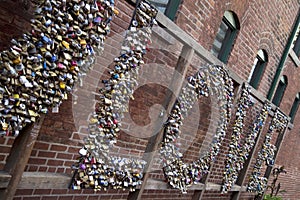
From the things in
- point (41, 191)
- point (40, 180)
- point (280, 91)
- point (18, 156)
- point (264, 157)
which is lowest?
point (41, 191)

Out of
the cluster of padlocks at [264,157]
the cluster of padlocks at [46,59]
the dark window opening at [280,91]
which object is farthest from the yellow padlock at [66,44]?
the dark window opening at [280,91]

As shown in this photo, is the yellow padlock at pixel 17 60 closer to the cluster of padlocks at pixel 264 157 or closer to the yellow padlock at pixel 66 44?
the yellow padlock at pixel 66 44

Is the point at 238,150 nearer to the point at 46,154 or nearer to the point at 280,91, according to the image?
the point at 280,91

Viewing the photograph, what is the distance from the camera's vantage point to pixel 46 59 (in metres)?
2.49

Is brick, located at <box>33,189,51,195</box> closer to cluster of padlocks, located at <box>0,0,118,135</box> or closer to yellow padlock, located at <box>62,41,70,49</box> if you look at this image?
cluster of padlocks, located at <box>0,0,118,135</box>

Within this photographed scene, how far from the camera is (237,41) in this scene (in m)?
5.81

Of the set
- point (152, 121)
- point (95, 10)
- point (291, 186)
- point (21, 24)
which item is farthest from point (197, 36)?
point (291, 186)

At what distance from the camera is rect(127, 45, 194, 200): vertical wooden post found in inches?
157

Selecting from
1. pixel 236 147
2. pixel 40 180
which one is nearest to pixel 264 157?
pixel 236 147

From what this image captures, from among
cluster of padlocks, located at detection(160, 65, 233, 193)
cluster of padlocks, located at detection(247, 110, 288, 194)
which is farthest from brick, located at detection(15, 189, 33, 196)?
cluster of padlocks, located at detection(247, 110, 288, 194)

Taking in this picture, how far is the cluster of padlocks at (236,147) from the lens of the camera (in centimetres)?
603

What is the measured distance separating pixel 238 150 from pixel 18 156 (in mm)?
4722

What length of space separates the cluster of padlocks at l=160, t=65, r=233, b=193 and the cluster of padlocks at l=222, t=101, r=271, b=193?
0.82 metres

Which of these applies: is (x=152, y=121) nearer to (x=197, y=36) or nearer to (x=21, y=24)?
(x=197, y=36)
